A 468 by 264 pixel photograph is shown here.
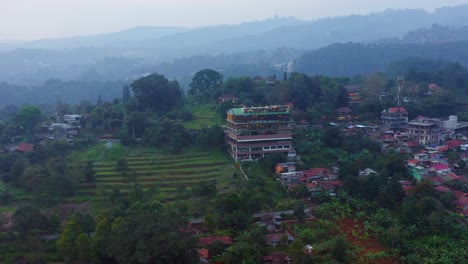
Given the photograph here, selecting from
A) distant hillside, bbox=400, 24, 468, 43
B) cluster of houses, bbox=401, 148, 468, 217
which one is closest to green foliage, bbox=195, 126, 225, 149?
cluster of houses, bbox=401, 148, 468, 217

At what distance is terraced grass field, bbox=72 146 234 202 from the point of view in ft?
68.2

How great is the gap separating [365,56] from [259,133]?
57.2m

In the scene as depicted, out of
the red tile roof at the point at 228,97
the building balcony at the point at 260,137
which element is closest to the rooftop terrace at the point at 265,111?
the building balcony at the point at 260,137

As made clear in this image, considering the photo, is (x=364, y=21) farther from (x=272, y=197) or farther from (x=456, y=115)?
(x=272, y=197)

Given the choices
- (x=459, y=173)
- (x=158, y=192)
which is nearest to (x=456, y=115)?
(x=459, y=173)

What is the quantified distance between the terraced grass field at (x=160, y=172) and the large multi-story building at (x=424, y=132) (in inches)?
474

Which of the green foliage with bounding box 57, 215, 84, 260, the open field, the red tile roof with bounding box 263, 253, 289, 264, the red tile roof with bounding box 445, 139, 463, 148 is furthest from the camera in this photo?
the open field

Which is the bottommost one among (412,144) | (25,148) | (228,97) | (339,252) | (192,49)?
(339,252)

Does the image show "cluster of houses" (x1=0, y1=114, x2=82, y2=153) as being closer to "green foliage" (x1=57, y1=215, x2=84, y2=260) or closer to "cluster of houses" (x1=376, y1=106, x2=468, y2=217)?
"green foliage" (x1=57, y1=215, x2=84, y2=260)

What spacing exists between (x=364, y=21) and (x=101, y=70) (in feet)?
363

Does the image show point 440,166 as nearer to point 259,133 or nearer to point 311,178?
point 311,178

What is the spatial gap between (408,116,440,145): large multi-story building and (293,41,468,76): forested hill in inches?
1722

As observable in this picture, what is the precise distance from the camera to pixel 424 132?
89.1 ft

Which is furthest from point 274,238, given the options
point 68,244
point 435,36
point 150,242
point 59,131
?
point 435,36
